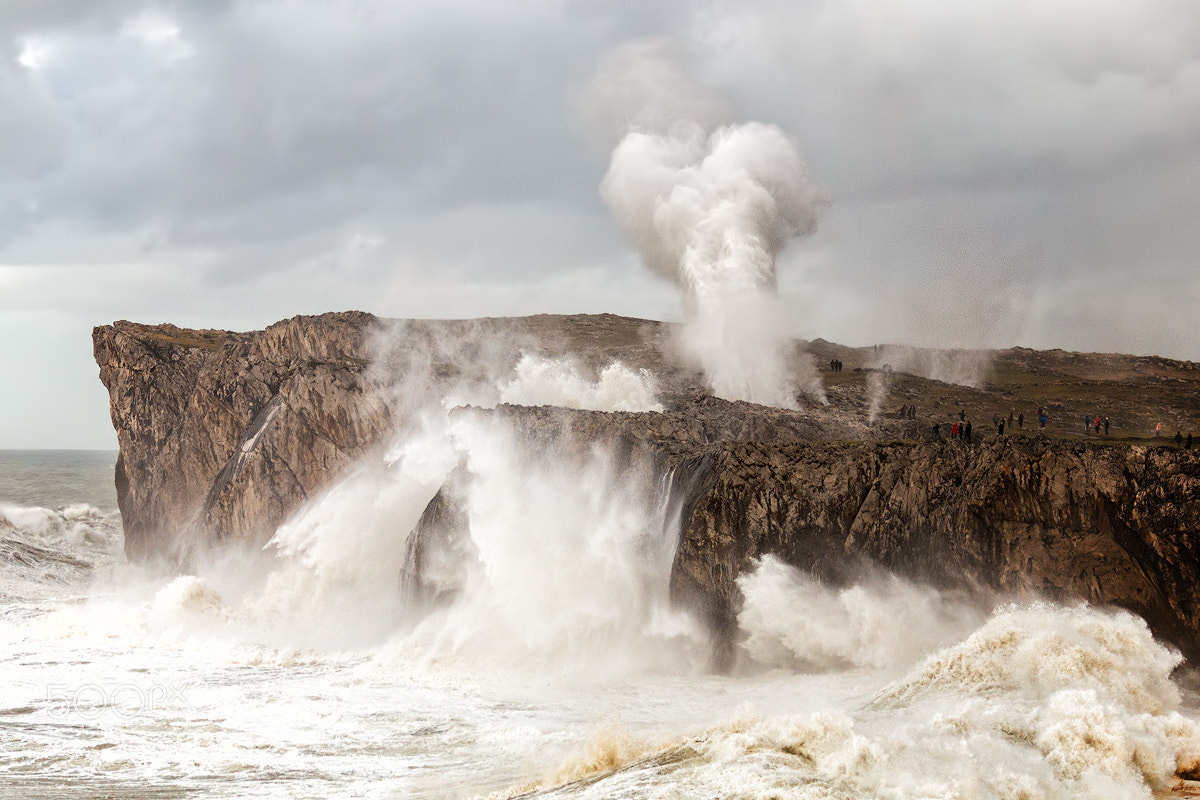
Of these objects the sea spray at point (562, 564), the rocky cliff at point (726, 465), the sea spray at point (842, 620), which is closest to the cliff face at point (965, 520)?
the rocky cliff at point (726, 465)

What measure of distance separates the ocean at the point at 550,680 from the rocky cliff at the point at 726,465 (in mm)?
852

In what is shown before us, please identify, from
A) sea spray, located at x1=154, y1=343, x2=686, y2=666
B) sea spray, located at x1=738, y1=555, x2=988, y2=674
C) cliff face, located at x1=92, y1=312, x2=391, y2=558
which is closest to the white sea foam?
sea spray, located at x1=154, y1=343, x2=686, y2=666

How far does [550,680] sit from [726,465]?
6227 millimetres

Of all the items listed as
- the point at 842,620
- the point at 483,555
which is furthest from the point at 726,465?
the point at 483,555

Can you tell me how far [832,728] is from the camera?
41.8 feet

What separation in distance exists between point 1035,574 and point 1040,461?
2200 millimetres

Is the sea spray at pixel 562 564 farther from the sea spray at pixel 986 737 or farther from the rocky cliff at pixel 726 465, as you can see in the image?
→ the sea spray at pixel 986 737

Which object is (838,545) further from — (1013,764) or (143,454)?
(143,454)

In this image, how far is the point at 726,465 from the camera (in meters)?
21.7

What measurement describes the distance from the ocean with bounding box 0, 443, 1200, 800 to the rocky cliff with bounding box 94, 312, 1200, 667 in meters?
0.85

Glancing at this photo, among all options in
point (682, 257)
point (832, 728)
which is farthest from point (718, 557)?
point (682, 257)

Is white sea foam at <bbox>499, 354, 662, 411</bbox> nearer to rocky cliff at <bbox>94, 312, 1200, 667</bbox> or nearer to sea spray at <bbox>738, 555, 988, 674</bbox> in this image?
rocky cliff at <bbox>94, 312, 1200, 667</bbox>

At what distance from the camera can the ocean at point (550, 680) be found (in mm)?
12664

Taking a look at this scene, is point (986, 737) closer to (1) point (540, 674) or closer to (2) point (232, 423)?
(1) point (540, 674)
